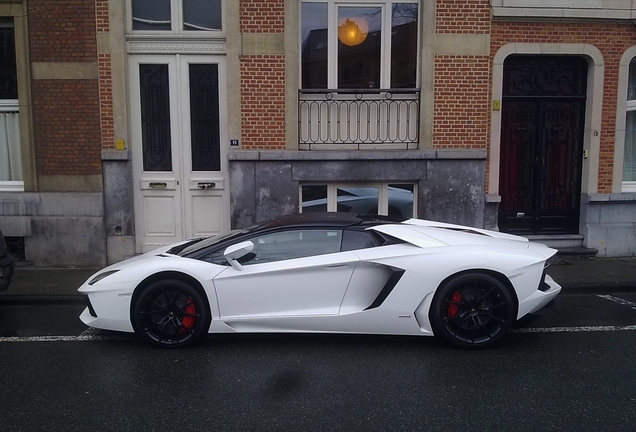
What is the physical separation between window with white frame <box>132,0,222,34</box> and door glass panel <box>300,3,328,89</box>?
148 cm

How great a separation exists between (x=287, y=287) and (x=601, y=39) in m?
7.67

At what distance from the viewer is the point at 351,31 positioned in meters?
9.62

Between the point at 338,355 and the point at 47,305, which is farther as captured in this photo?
the point at 47,305

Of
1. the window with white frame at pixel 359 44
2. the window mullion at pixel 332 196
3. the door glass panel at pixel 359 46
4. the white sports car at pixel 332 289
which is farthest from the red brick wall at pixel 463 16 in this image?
the white sports car at pixel 332 289

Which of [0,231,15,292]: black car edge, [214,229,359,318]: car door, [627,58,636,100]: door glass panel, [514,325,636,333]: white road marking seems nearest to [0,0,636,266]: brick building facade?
[627,58,636,100]: door glass panel

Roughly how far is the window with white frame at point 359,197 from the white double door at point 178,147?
148 cm

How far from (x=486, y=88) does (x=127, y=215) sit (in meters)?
6.36

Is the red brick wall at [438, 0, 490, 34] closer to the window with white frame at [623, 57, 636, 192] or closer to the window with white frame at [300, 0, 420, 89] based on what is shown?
the window with white frame at [300, 0, 420, 89]

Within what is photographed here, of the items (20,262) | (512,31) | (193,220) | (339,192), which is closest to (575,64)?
(512,31)

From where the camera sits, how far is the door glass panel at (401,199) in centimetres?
973

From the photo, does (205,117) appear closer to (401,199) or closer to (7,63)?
(7,63)

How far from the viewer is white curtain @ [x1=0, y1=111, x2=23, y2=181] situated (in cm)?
952

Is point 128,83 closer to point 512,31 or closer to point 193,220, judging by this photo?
point 193,220

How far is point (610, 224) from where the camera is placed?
9734mm
